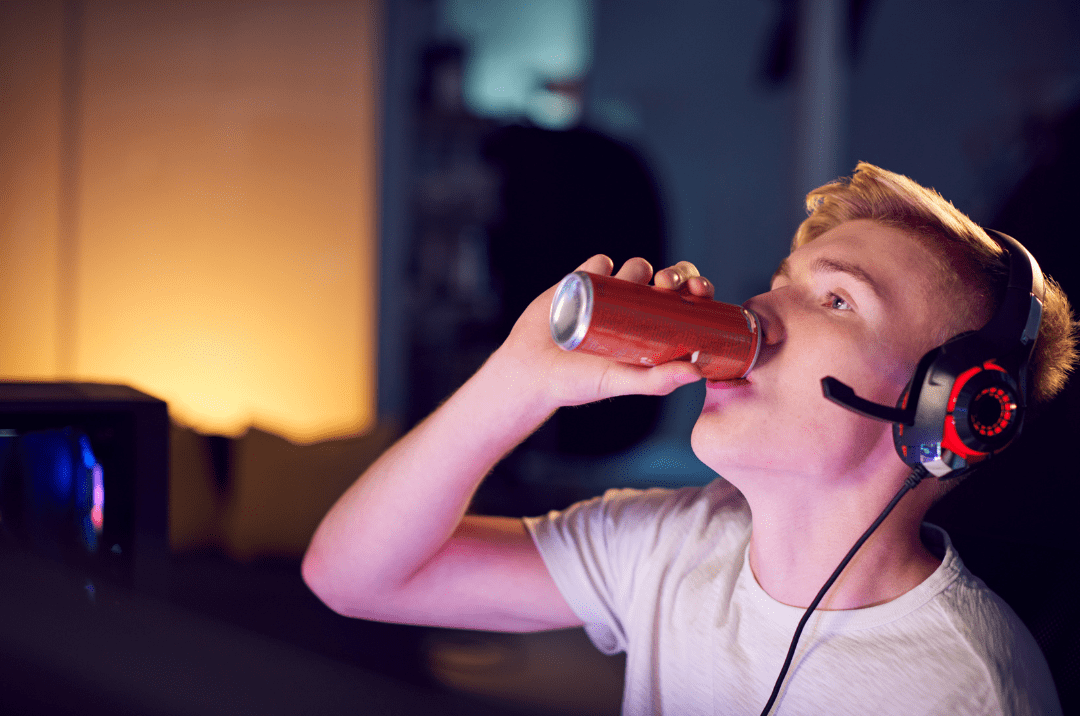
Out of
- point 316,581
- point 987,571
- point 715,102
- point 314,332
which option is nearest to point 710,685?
point 987,571

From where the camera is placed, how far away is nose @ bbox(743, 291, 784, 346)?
2.65ft

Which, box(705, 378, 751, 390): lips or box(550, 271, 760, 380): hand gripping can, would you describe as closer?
box(550, 271, 760, 380): hand gripping can

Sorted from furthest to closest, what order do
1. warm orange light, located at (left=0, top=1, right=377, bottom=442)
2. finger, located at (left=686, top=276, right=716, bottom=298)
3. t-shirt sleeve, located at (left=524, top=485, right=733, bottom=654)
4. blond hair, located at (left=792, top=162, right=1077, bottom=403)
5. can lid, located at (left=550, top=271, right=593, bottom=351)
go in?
warm orange light, located at (left=0, top=1, right=377, bottom=442), t-shirt sleeve, located at (left=524, top=485, right=733, bottom=654), blond hair, located at (left=792, top=162, right=1077, bottom=403), finger, located at (left=686, top=276, right=716, bottom=298), can lid, located at (left=550, top=271, right=593, bottom=351)

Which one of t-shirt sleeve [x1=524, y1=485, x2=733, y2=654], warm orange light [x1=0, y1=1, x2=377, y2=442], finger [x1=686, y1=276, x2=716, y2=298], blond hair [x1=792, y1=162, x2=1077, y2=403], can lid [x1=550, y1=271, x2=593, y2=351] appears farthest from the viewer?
warm orange light [x1=0, y1=1, x2=377, y2=442]

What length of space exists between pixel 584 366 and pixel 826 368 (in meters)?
0.26

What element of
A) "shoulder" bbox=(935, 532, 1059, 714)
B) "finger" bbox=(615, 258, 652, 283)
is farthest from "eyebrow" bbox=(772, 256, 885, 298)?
"shoulder" bbox=(935, 532, 1059, 714)

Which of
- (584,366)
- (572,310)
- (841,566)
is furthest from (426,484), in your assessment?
(841,566)

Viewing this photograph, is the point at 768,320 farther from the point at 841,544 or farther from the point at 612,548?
the point at 612,548

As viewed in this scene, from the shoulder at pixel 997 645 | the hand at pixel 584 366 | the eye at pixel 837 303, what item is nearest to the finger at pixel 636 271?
the hand at pixel 584 366

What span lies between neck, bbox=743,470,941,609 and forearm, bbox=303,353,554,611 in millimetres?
303

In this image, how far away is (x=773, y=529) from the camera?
2.88ft

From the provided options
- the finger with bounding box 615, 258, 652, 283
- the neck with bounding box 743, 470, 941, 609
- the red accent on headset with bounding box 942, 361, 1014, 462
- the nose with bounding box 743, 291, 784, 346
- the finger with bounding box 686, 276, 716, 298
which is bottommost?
the neck with bounding box 743, 470, 941, 609

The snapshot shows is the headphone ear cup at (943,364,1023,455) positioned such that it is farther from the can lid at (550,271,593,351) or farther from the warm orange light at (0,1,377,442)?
the warm orange light at (0,1,377,442)

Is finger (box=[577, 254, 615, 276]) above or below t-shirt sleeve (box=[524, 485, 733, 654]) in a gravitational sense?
above
